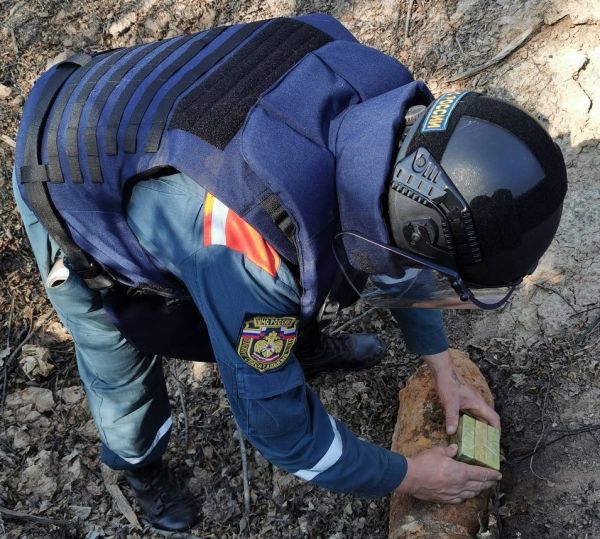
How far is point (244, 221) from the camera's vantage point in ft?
5.75

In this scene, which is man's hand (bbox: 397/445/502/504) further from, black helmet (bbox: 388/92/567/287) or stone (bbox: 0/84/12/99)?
stone (bbox: 0/84/12/99)

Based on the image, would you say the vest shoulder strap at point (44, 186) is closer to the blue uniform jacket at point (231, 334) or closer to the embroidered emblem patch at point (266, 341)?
the blue uniform jacket at point (231, 334)

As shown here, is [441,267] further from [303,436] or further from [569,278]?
[569,278]

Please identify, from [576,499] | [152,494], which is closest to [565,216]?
[576,499]

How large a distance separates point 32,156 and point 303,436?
4.03 ft

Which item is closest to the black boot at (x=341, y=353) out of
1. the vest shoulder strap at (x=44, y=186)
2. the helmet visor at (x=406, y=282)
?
the helmet visor at (x=406, y=282)

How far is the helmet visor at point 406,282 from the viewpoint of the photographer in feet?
5.95

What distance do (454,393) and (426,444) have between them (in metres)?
0.24

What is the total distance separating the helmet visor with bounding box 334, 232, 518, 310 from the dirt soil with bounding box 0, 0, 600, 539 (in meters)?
1.14

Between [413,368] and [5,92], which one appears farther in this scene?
[5,92]

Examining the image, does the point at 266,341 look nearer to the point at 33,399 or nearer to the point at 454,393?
the point at 454,393

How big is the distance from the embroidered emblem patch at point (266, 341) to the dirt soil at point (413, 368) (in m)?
1.37

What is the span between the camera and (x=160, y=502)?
3148 mm

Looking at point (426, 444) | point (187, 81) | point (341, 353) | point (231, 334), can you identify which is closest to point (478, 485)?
point (426, 444)
